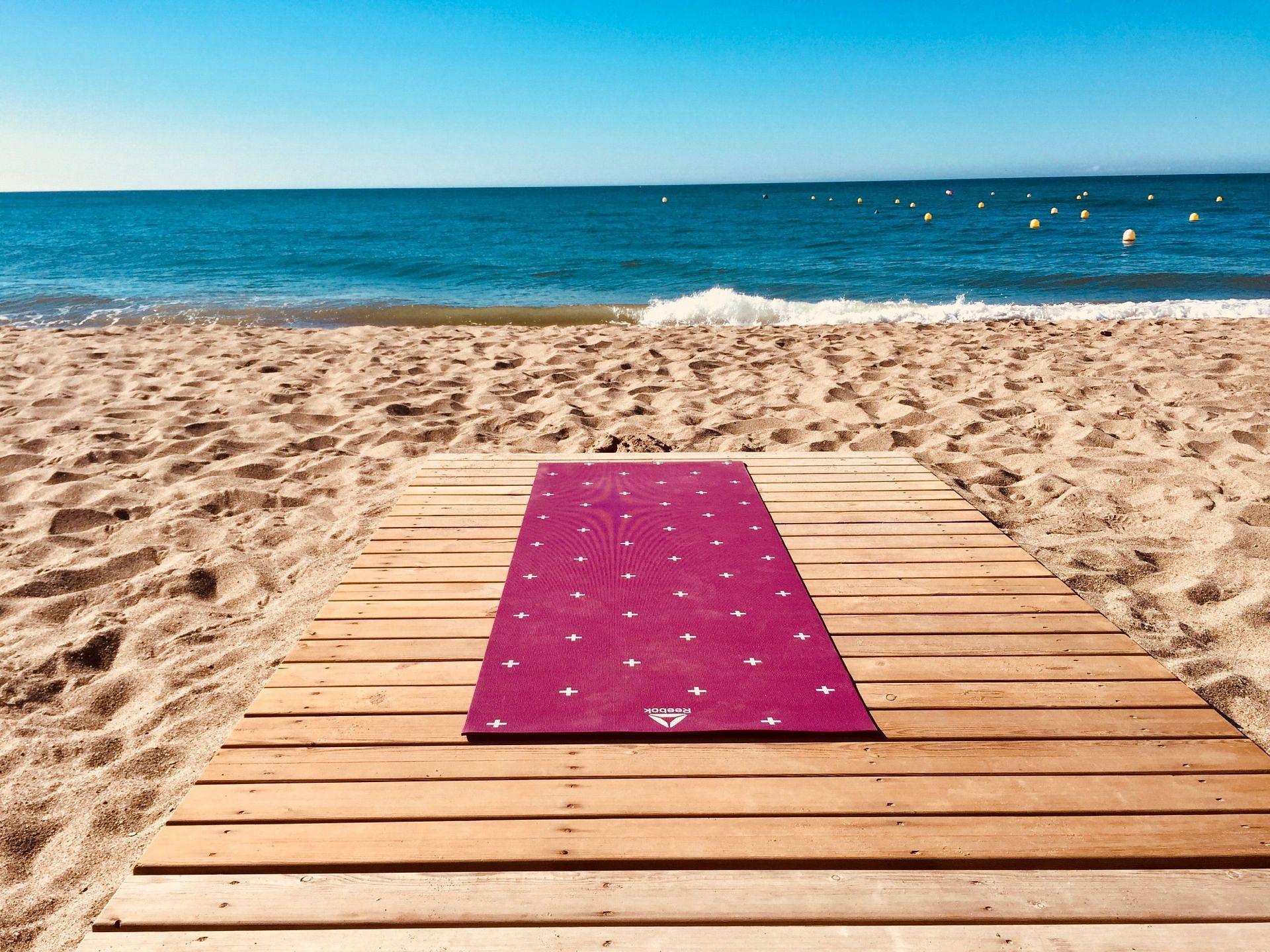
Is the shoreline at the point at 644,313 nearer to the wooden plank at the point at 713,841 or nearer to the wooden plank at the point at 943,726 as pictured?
the wooden plank at the point at 943,726

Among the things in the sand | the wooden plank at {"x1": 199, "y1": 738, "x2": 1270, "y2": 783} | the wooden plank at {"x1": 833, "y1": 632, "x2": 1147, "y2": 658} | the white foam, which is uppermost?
the wooden plank at {"x1": 199, "y1": 738, "x2": 1270, "y2": 783}

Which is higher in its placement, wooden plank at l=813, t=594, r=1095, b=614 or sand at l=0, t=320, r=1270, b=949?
wooden plank at l=813, t=594, r=1095, b=614

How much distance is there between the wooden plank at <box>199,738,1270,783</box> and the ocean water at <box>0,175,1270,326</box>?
389 inches

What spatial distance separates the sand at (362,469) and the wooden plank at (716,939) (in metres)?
0.77

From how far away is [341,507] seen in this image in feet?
15.2

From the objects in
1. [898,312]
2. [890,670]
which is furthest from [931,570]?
[898,312]

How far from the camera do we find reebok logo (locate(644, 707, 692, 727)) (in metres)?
2.19

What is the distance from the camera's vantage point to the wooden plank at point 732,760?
6.63 ft

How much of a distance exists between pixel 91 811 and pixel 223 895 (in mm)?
1087

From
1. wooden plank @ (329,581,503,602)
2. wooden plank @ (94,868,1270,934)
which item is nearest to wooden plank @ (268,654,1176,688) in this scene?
wooden plank @ (329,581,503,602)

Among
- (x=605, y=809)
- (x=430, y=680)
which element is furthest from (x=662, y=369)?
(x=605, y=809)

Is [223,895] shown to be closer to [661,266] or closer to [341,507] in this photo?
[341,507]

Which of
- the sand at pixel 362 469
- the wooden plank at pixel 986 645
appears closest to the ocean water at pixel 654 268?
the sand at pixel 362 469

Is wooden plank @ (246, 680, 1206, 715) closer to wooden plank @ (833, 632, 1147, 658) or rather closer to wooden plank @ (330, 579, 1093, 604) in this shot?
wooden plank @ (833, 632, 1147, 658)
